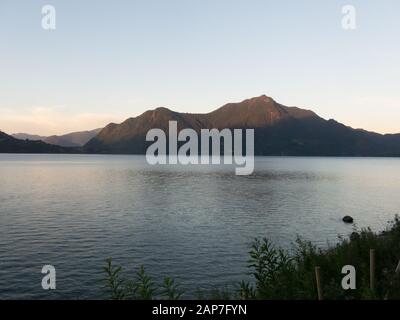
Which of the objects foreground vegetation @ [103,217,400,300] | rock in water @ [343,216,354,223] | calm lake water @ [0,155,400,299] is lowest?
rock in water @ [343,216,354,223]

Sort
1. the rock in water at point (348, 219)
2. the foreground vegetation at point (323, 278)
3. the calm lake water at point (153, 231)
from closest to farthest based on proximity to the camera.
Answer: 1. the foreground vegetation at point (323, 278)
2. the calm lake water at point (153, 231)
3. the rock in water at point (348, 219)

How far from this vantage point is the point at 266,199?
91.3 metres

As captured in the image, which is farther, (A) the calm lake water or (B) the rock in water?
(B) the rock in water

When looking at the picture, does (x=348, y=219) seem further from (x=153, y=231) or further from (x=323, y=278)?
(x=323, y=278)

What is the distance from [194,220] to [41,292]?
3458 cm

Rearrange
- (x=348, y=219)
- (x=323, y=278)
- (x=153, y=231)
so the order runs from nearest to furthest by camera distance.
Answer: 1. (x=323, y=278)
2. (x=153, y=231)
3. (x=348, y=219)

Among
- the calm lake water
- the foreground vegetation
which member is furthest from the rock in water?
the foreground vegetation

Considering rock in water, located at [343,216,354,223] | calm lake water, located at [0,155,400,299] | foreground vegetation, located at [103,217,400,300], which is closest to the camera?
foreground vegetation, located at [103,217,400,300]

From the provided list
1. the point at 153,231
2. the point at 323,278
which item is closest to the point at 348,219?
the point at 153,231

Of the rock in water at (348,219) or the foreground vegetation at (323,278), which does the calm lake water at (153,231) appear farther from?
the foreground vegetation at (323,278)

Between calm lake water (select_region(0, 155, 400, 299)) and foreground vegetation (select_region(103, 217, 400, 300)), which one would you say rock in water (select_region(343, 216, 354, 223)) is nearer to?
calm lake water (select_region(0, 155, 400, 299))

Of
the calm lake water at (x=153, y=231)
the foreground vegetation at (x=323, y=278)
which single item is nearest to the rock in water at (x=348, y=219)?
the calm lake water at (x=153, y=231)
